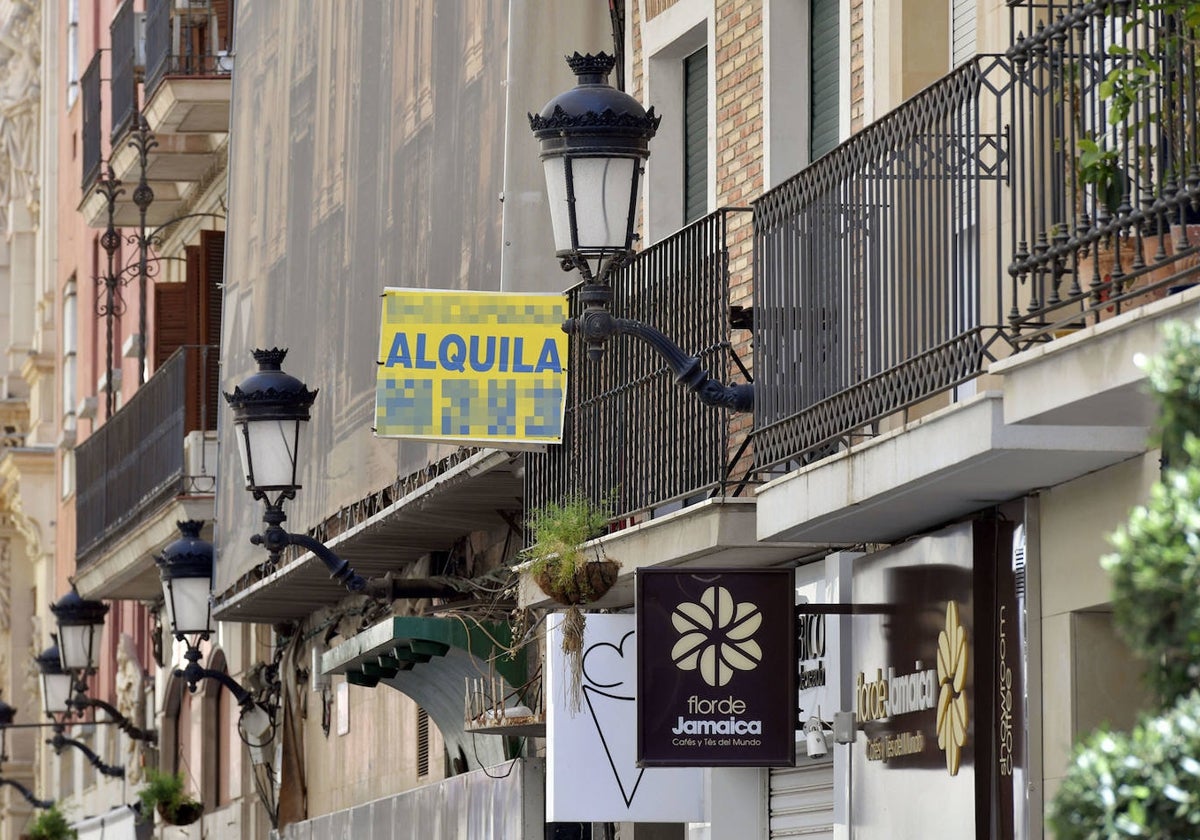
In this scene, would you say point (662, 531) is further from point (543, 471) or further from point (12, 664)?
point (12, 664)

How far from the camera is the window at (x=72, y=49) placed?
127 ft

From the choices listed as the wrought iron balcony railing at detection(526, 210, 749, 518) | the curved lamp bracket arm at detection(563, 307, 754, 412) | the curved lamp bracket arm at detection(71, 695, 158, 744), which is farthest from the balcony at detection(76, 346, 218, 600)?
the curved lamp bracket arm at detection(563, 307, 754, 412)

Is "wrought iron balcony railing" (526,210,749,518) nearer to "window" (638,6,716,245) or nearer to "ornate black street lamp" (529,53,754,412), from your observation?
"ornate black street lamp" (529,53,754,412)

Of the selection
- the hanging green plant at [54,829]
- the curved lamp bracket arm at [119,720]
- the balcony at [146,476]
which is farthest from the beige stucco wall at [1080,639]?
the hanging green plant at [54,829]

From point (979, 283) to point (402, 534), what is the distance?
9956 millimetres

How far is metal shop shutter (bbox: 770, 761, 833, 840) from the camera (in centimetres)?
1377

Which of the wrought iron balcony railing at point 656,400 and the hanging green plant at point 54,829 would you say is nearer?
the wrought iron balcony railing at point 656,400

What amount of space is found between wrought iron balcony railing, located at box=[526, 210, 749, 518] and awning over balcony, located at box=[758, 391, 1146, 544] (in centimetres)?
106

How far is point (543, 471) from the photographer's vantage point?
51.1ft

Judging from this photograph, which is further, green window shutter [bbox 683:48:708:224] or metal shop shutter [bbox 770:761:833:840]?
green window shutter [bbox 683:48:708:224]

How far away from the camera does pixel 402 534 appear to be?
19.7m

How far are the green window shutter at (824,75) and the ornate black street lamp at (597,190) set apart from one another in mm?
2372

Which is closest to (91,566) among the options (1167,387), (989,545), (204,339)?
(204,339)

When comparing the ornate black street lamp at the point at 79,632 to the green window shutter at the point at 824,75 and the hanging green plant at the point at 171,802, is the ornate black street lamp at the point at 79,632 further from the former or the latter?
the green window shutter at the point at 824,75
